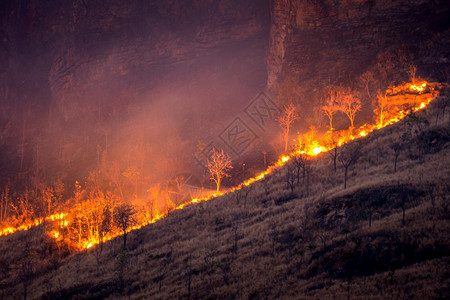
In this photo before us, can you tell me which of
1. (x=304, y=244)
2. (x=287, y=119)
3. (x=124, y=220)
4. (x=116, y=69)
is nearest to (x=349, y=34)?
(x=287, y=119)

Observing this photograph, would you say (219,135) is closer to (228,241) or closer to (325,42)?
(325,42)

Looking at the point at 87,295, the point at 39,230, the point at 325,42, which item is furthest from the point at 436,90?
the point at 39,230

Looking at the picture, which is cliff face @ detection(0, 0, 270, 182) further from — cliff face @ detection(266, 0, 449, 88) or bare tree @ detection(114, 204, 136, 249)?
bare tree @ detection(114, 204, 136, 249)

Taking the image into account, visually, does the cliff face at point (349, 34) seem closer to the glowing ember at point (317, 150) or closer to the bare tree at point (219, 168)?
the bare tree at point (219, 168)

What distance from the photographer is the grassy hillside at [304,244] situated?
53.2ft

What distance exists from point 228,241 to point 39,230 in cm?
3835

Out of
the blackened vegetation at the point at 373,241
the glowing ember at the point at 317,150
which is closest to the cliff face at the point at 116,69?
the glowing ember at the point at 317,150

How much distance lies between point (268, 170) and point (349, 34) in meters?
48.7

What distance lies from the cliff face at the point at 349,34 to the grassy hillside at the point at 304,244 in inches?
1625

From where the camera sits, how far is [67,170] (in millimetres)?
99812

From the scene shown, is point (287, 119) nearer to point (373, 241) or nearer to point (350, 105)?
point (350, 105)

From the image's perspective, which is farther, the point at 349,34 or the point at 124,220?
the point at 349,34

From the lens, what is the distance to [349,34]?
81875 mm

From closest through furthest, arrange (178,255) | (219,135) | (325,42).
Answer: (178,255), (325,42), (219,135)
